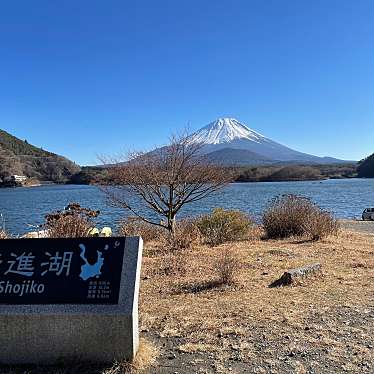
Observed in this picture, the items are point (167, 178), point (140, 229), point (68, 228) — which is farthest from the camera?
point (140, 229)

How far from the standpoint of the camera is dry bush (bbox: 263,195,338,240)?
12.1 metres

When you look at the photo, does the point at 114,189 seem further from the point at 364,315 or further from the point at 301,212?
the point at 364,315

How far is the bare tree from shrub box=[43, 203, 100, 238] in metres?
1.93

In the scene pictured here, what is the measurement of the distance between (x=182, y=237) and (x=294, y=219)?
377cm

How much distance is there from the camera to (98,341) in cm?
377

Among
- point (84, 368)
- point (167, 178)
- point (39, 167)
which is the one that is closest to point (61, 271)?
point (84, 368)

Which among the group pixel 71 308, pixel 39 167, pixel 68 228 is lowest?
pixel 71 308

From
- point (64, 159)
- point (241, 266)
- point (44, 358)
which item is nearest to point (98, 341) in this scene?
point (44, 358)

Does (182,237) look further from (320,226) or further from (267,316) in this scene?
(267,316)

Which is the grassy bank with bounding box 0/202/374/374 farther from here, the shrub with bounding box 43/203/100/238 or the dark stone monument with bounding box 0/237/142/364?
the dark stone monument with bounding box 0/237/142/364

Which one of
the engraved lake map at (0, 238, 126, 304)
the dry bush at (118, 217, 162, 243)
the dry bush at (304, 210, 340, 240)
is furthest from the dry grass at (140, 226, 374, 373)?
the dry bush at (118, 217, 162, 243)

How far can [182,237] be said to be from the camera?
10.5m

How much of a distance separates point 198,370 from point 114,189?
8905 millimetres

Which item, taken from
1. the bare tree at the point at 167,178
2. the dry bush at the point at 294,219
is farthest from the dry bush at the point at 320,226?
the bare tree at the point at 167,178
